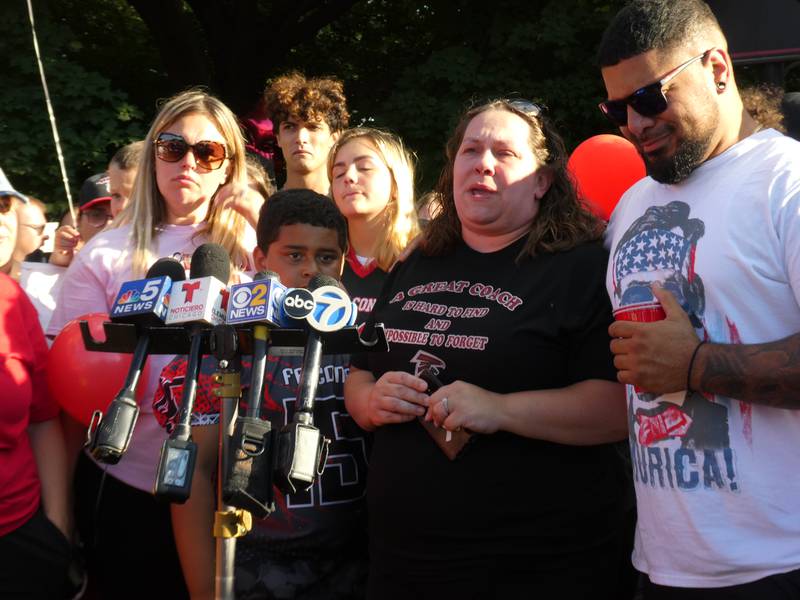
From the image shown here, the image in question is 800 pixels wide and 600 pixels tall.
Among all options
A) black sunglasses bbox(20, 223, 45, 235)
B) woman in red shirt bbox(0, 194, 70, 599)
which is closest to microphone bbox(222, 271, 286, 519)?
woman in red shirt bbox(0, 194, 70, 599)

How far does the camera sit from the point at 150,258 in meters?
3.33

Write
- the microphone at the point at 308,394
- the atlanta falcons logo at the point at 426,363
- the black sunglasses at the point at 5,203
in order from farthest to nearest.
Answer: the black sunglasses at the point at 5,203
the atlanta falcons logo at the point at 426,363
the microphone at the point at 308,394

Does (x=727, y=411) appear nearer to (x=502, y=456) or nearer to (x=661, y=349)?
(x=661, y=349)

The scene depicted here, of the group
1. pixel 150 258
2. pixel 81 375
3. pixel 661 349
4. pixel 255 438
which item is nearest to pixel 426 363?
pixel 661 349

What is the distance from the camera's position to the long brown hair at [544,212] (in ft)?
8.78

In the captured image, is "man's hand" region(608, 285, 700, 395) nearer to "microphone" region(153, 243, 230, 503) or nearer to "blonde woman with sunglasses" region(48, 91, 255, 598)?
"microphone" region(153, 243, 230, 503)

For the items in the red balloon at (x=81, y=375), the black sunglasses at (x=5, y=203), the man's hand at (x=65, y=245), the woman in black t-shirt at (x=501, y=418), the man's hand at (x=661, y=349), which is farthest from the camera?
the man's hand at (x=65, y=245)

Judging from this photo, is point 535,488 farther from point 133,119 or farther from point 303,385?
point 133,119

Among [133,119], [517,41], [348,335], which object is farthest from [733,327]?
[133,119]

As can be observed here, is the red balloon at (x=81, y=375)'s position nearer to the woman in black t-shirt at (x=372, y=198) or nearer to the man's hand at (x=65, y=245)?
the woman in black t-shirt at (x=372, y=198)

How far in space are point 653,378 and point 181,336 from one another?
1.09 metres

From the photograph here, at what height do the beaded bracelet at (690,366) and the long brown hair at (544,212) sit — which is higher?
the long brown hair at (544,212)

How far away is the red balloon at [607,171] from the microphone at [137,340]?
6.75ft

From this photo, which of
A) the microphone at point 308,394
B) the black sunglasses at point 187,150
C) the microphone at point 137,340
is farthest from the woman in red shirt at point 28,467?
the microphone at point 308,394
